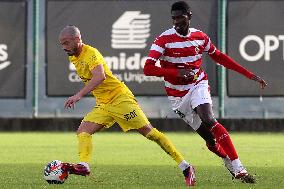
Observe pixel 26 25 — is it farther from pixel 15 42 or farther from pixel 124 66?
pixel 124 66

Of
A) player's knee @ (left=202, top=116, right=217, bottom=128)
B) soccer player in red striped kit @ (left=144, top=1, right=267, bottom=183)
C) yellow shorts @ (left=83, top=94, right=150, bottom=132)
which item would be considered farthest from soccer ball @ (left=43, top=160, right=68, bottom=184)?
player's knee @ (left=202, top=116, right=217, bottom=128)

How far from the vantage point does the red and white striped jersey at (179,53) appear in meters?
10.1

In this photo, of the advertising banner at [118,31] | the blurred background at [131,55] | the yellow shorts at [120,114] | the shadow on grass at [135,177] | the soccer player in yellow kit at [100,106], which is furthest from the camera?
the advertising banner at [118,31]

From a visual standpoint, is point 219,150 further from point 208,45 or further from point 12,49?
point 12,49

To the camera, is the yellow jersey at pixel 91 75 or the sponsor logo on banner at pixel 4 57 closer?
the yellow jersey at pixel 91 75

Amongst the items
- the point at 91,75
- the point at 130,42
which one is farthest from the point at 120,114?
the point at 130,42

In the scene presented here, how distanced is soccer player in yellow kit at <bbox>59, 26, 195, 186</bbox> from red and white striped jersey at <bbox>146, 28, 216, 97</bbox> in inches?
16.3

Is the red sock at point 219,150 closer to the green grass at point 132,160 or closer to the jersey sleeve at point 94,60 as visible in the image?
the green grass at point 132,160

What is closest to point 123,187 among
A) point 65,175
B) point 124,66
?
point 65,175

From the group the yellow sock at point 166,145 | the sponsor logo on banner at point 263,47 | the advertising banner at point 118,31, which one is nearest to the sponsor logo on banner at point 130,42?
the advertising banner at point 118,31

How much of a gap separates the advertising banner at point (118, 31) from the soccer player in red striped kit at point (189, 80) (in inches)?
417

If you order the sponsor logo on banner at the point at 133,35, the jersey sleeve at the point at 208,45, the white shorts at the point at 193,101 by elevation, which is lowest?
the white shorts at the point at 193,101

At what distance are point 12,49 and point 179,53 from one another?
38.4 feet

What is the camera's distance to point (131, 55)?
21.2 metres
